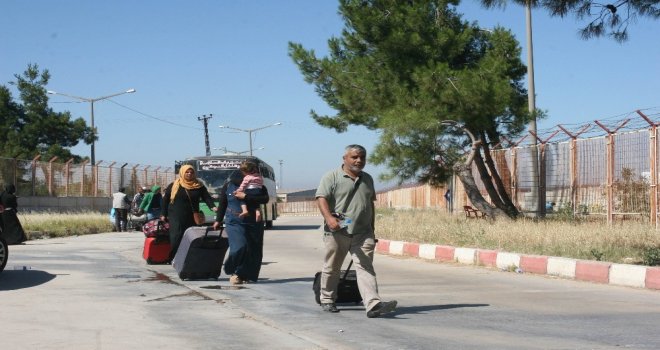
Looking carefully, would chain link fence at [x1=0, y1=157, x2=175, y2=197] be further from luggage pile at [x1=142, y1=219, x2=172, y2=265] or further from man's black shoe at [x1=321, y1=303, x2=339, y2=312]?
man's black shoe at [x1=321, y1=303, x2=339, y2=312]

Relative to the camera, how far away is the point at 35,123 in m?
50.3

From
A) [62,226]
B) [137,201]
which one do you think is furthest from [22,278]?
[137,201]

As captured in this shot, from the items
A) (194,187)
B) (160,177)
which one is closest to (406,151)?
(194,187)

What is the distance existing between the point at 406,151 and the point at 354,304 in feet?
44.4

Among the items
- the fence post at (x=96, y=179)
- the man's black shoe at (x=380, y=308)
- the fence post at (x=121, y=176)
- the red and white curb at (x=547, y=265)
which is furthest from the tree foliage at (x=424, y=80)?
the fence post at (x=121, y=176)

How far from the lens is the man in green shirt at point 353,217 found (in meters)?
8.71

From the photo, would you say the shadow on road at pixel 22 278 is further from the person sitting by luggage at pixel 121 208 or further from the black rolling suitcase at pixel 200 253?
the person sitting by luggage at pixel 121 208

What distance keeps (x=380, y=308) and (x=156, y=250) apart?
6966 millimetres

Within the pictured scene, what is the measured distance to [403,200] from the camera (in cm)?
5584

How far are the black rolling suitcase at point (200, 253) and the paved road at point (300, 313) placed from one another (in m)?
0.22

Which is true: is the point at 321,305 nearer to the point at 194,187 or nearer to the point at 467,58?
the point at 194,187

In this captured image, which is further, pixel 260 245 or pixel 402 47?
pixel 402 47

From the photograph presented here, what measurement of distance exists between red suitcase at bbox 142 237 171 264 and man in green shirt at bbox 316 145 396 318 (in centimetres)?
630

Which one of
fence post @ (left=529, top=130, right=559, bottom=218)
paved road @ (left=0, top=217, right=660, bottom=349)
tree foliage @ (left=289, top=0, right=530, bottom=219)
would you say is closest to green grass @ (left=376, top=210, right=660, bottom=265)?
paved road @ (left=0, top=217, right=660, bottom=349)
